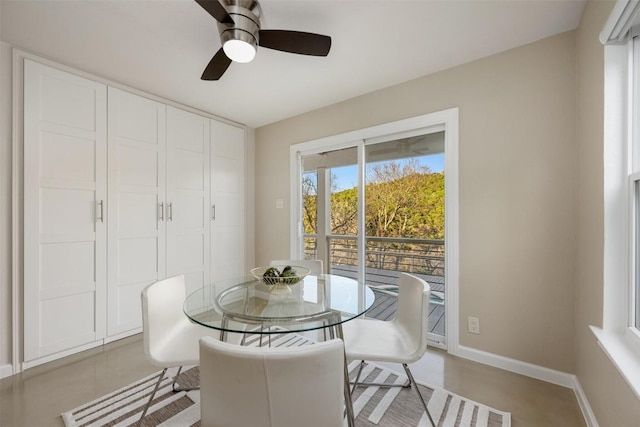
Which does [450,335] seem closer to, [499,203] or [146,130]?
[499,203]

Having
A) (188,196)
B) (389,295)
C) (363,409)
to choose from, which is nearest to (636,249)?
(363,409)

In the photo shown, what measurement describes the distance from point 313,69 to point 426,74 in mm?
1008

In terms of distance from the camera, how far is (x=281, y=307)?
151 centimetres

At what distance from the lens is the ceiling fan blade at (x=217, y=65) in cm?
174

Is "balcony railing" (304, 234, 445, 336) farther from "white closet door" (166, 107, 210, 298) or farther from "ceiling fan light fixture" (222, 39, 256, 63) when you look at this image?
"ceiling fan light fixture" (222, 39, 256, 63)

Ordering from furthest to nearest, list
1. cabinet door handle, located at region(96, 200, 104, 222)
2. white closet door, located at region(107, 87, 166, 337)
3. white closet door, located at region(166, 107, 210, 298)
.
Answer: white closet door, located at region(166, 107, 210, 298)
white closet door, located at region(107, 87, 166, 337)
cabinet door handle, located at region(96, 200, 104, 222)

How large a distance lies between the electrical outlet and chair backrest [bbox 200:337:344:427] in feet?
5.85

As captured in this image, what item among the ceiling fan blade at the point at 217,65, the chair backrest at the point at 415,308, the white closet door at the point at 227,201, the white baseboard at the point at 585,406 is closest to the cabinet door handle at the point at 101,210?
the white closet door at the point at 227,201

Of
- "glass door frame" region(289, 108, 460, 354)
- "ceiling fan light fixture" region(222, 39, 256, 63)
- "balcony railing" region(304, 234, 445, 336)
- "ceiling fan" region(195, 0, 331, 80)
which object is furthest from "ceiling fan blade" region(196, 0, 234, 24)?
"balcony railing" region(304, 234, 445, 336)

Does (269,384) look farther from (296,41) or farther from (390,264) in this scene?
(390,264)

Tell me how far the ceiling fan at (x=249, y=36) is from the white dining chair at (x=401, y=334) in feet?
4.93

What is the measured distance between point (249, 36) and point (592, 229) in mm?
2180

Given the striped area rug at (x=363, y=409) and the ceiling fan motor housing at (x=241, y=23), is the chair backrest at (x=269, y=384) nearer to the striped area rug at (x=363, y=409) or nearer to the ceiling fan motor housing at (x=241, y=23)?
the striped area rug at (x=363, y=409)

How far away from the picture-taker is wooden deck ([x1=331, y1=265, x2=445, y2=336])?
2623 millimetres
